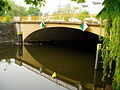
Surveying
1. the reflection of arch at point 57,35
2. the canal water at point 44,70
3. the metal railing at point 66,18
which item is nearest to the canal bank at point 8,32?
the metal railing at point 66,18

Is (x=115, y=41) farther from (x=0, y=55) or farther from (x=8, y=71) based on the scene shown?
(x=0, y=55)

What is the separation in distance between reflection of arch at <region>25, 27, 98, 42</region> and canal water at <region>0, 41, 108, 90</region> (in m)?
1.73

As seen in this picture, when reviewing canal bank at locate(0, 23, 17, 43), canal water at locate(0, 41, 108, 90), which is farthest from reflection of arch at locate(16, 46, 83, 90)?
canal bank at locate(0, 23, 17, 43)

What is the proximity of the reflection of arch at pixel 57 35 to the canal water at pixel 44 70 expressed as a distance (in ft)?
5.67

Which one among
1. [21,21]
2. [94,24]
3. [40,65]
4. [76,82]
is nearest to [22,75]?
[40,65]

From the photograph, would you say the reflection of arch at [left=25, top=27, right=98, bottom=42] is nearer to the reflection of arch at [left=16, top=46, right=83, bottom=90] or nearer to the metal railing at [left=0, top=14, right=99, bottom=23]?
the metal railing at [left=0, top=14, right=99, bottom=23]

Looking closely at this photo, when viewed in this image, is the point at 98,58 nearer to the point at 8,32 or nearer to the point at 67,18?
the point at 67,18

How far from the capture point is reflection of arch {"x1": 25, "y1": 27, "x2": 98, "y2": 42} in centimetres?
1962

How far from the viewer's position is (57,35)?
21.3m

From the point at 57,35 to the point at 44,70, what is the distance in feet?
29.7

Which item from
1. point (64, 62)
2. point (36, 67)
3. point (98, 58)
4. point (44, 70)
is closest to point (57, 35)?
point (64, 62)

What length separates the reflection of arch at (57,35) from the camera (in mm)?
19616

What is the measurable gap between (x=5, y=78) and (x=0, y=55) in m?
6.77

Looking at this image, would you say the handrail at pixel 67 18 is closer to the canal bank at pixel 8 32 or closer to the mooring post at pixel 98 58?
the canal bank at pixel 8 32
